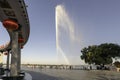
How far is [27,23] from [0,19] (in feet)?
14.5

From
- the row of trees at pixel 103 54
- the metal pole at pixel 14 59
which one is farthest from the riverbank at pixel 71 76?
the row of trees at pixel 103 54

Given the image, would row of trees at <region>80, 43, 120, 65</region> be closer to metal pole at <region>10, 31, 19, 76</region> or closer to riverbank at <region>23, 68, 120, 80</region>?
riverbank at <region>23, 68, 120, 80</region>

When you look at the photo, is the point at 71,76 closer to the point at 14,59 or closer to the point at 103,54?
the point at 14,59

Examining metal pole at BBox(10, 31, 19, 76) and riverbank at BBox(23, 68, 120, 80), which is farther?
riverbank at BBox(23, 68, 120, 80)

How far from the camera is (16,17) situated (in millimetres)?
25734

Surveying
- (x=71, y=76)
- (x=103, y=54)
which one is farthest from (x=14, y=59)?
(x=103, y=54)

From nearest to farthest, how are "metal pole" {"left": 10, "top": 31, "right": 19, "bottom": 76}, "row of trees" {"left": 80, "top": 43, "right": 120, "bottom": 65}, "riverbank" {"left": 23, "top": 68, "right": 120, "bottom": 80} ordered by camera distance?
"metal pole" {"left": 10, "top": 31, "right": 19, "bottom": 76}, "riverbank" {"left": 23, "top": 68, "right": 120, "bottom": 80}, "row of trees" {"left": 80, "top": 43, "right": 120, "bottom": 65}

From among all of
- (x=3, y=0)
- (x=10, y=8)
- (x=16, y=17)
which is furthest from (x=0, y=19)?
(x=3, y=0)

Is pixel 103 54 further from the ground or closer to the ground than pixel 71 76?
further from the ground

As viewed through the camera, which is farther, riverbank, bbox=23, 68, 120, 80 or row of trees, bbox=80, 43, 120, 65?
row of trees, bbox=80, 43, 120, 65

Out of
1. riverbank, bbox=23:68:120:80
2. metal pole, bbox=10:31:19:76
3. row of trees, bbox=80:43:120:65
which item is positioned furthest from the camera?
row of trees, bbox=80:43:120:65

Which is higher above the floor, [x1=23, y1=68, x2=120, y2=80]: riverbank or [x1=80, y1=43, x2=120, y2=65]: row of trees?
[x1=80, y1=43, x2=120, y2=65]: row of trees

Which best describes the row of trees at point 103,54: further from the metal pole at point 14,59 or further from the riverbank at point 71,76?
the metal pole at point 14,59

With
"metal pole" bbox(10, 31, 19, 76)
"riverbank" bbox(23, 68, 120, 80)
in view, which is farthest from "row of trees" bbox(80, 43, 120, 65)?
"metal pole" bbox(10, 31, 19, 76)
